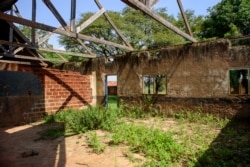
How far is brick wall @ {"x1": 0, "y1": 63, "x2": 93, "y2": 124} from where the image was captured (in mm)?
8156

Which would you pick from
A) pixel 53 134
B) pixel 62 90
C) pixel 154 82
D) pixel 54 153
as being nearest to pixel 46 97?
pixel 62 90

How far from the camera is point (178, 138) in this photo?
19.1 ft

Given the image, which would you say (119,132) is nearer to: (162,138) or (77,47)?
(162,138)

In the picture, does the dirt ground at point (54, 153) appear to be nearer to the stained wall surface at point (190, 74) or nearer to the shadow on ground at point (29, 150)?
the shadow on ground at point (29, 150)

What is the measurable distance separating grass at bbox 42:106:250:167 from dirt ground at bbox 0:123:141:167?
0.23m

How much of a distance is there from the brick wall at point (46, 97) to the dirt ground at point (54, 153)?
1.77m

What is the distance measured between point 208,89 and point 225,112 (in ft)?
3.01

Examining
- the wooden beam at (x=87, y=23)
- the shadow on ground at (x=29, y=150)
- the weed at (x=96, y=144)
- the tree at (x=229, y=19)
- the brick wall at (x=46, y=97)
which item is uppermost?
the tree at (x=229, y=19)

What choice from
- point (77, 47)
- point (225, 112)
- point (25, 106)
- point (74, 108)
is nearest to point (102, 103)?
point (74, 108)

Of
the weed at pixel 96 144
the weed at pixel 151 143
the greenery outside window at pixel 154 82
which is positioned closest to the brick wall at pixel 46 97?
the greenery outside window at pixel 154 82

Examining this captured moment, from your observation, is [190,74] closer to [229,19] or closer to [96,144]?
[96,144]

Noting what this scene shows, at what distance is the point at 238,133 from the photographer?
6.18 meters

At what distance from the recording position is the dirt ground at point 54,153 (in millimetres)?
4332

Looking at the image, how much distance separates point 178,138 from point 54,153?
2905 mm
